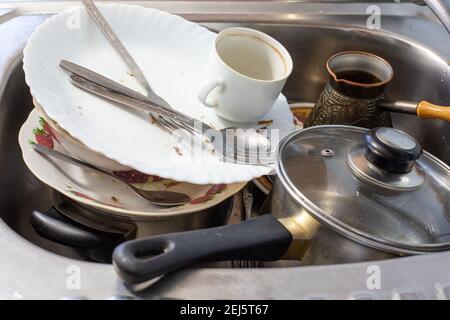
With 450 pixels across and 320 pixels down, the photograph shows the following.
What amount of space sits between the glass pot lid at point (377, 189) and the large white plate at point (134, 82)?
57 millimetres

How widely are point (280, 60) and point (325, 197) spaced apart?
220 mm

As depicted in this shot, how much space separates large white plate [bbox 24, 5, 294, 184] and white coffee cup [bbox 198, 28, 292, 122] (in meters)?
0.03

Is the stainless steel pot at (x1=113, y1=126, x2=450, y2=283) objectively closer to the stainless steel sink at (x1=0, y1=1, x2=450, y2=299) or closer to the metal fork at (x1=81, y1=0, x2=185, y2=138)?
the stainless steel sink at (x1=0, y1=1, x2=450, y2=299)

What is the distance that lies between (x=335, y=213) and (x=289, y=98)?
362mm

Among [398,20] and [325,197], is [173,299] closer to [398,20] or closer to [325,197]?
[325,197]

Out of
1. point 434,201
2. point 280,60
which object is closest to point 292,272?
point 434,201

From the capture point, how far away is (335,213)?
41 centimetres

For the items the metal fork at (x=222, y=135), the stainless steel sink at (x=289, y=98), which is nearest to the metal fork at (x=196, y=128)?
the metal fork at (x=222, y=135)

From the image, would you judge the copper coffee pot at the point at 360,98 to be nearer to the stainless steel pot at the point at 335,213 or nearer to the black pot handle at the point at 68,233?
the stainless steel pot at the point at 335,213

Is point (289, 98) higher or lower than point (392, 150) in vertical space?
lower

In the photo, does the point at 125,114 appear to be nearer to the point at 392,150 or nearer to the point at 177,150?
the point at 177,150

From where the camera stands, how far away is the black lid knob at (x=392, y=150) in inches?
15.9

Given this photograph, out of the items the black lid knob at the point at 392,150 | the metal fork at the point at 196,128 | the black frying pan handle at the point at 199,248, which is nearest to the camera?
the black frying pan handle at the point at 199,248

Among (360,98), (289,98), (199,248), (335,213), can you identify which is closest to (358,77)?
(360,98)
